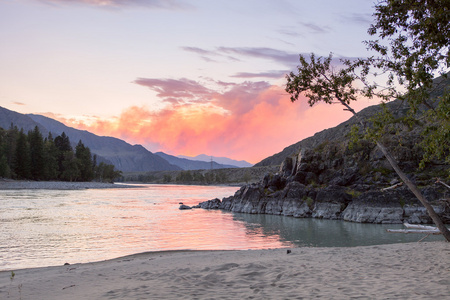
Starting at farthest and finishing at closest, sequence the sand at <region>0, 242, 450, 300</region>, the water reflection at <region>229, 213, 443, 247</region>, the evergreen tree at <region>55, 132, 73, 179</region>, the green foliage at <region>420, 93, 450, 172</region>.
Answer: the evergreen tree at <region>55, 132, 73, 179</region>
the water reflection at <region>229, 213, 443, 247</region>
the green foliage at <region>420, 93, 450, 172</region>
the sand at <region>0, 242, 450, 300</region>

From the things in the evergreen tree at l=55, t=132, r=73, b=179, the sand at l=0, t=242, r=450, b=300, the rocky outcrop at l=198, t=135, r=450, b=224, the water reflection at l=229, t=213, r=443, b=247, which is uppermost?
the evergreen tree at l=55, t=132, r=73, b=179

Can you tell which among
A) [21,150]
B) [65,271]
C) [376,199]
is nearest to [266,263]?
[65,271]

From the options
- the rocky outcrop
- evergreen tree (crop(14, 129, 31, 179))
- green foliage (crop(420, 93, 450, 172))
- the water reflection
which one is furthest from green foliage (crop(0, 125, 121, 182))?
green foliage (crop(420, 93, 450, 172))

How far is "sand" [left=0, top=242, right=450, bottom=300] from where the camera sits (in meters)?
9.70

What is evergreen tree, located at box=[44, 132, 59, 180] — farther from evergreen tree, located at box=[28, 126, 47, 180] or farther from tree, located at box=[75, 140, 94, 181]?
tree, located at box=[75, 140, 94, 181]

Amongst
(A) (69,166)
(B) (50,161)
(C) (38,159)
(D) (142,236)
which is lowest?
(D) (142,236)

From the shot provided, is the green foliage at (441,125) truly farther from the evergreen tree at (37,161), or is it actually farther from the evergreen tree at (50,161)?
the evergreen tree at (50,161)

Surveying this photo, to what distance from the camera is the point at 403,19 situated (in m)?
15.4

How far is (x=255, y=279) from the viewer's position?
1145 cm

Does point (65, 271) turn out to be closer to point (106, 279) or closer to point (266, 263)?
point (106, 279)

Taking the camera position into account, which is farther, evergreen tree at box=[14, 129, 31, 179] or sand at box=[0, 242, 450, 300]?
evergreen tree at box=[14, 129, 31, 179]

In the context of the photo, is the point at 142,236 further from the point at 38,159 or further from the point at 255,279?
the point at 38,159

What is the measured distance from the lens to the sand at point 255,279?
970 centimetres

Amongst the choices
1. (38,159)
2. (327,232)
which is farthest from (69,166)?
(327,232)
